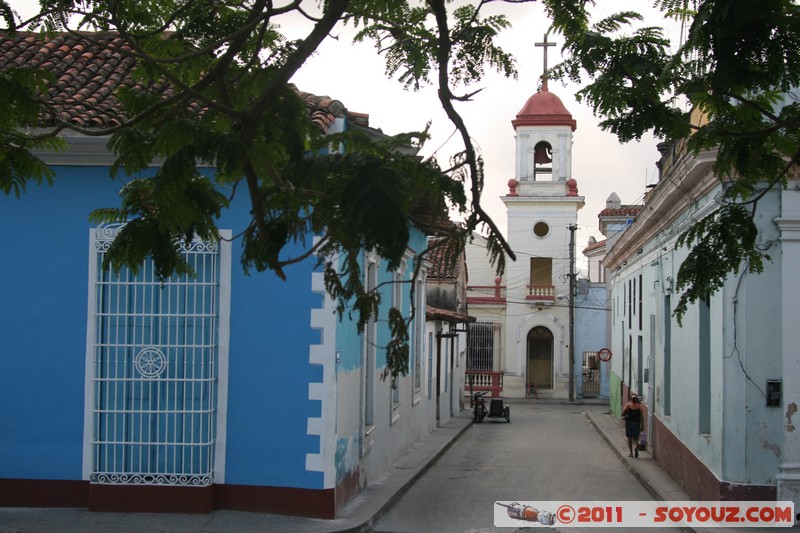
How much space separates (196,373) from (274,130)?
535 centimetres

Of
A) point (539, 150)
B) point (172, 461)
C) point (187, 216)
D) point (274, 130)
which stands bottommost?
point (172, 461)

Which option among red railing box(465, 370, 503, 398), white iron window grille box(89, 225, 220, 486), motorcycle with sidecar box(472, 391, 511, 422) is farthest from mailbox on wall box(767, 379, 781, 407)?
red railing box(465, 370, 503, 398)

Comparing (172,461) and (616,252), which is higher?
(616,252)

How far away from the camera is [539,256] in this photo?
142 feet

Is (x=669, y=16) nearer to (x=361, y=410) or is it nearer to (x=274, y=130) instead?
(x=274, y=130)

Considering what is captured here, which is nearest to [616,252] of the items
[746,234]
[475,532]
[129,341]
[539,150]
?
[539,150]

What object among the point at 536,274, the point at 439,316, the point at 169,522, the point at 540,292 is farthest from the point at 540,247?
the point at 169,522

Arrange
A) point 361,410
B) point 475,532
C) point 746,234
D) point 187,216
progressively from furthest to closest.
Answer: point 361,410
point 475,532
point 746,234
point 187,216

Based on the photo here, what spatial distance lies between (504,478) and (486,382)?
76.9 feet

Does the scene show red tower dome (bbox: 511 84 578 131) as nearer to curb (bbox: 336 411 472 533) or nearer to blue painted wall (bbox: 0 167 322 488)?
curb (bbox: 336 411 472 533)

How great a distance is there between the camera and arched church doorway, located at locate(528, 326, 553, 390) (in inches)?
1693

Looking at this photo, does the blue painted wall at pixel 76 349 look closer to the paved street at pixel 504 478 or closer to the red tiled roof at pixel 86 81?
the red tiled roof at pixel 86 81

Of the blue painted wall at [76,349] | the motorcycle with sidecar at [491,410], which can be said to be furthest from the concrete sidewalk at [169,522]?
the motorcycle with sidecar at [491,410]

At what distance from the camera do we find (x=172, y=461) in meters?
10.2
